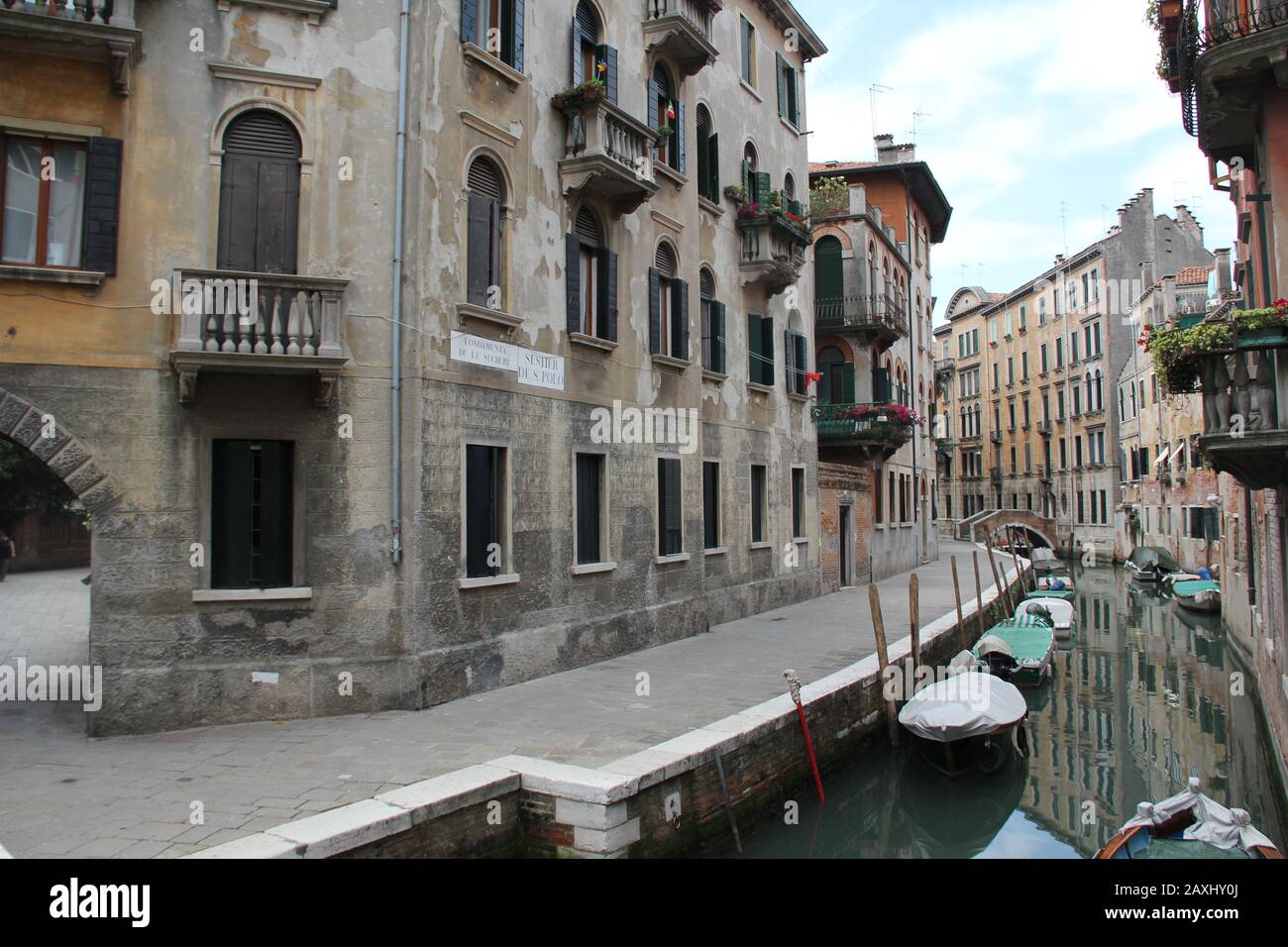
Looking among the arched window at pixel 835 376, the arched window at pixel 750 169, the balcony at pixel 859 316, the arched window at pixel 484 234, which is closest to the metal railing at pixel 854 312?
the balcony at pixel 859 316

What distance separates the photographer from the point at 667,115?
15867mm

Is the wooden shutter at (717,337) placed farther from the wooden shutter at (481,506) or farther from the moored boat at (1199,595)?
the moored boat at (1199,595)

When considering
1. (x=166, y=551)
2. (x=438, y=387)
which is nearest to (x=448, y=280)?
(x=438, y=387)

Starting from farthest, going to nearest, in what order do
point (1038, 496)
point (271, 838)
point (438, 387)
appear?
point (1038, 496), point (438, 387), point (271, 838)

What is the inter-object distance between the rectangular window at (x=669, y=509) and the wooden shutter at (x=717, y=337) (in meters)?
2.77

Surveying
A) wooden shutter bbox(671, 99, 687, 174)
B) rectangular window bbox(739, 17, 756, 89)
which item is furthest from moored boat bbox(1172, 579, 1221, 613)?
wooden shutter bbox(671, 99, 687, 174)

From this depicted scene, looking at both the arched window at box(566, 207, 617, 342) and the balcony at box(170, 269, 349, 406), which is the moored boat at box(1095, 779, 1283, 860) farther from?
the arched window at box(566, 207, 617, 342)

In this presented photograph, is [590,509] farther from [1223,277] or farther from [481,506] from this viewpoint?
[1223,277]

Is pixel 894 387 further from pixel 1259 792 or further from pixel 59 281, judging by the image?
pixel 59 281

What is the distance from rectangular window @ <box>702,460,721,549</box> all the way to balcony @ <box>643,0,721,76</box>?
23.5 ft

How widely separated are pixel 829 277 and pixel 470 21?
17.1m

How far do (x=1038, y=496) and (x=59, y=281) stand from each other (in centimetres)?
5376
